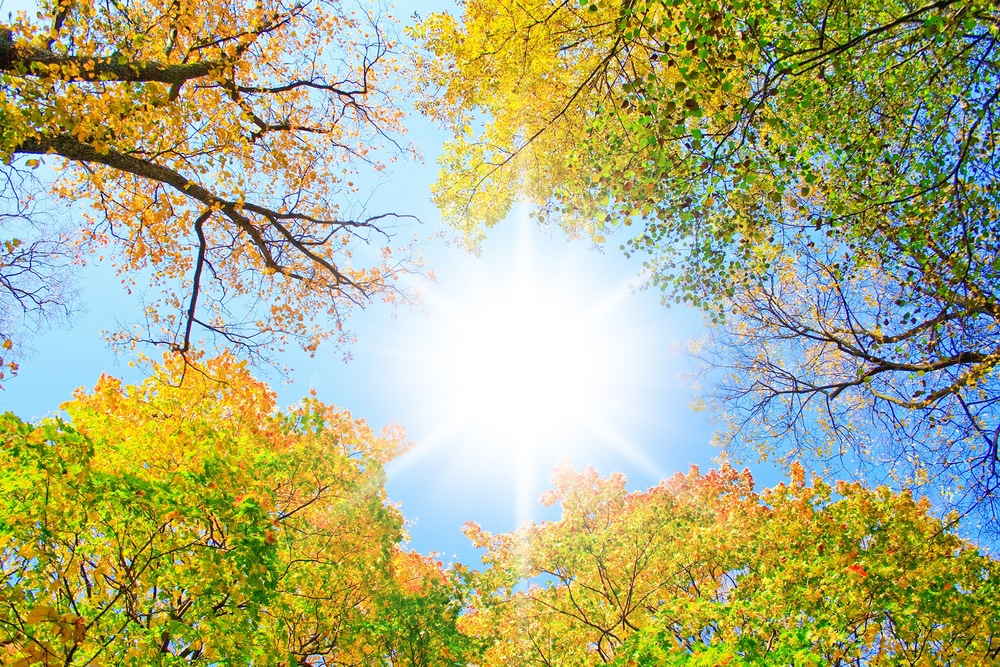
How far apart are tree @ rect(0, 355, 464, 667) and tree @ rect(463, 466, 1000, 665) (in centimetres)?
247

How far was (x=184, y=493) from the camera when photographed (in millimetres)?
4898

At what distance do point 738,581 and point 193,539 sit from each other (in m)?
9.51

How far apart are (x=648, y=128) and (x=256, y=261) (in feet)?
27.2

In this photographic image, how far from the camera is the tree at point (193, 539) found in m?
4.27

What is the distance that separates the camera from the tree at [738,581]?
23.8 ft

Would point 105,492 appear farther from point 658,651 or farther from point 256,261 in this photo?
point 658,651

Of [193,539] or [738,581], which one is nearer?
[193,539]

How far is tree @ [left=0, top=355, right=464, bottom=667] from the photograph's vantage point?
4.27 metres

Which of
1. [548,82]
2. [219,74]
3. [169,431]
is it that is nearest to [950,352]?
[548,82]

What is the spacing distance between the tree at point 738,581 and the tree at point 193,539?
2.47m

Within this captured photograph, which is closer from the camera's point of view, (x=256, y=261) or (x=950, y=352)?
(x=950, y=352)

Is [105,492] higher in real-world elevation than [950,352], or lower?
lower

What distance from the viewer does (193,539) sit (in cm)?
527

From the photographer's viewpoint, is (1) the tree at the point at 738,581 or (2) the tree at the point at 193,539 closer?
(2) the tree at the point at 193,539
